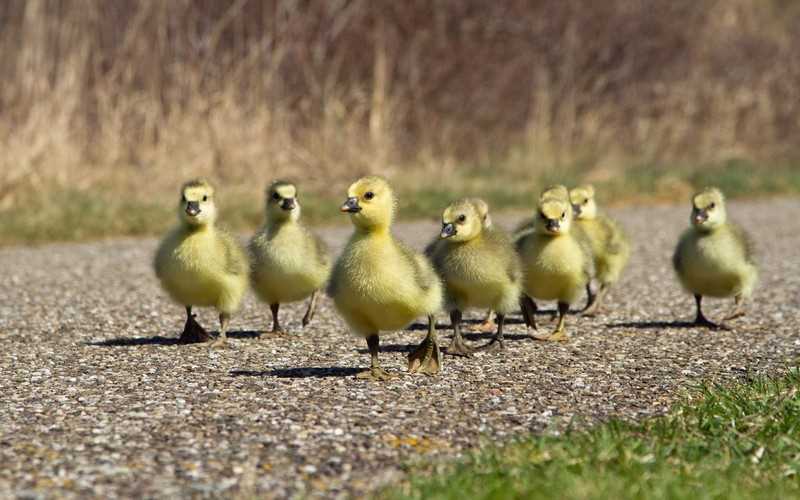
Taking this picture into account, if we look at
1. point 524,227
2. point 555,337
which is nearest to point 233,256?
point 555,337

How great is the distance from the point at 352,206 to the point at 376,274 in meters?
0.35

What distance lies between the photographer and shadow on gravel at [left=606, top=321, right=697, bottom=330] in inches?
322

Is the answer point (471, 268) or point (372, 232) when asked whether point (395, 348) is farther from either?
point (372, 232)

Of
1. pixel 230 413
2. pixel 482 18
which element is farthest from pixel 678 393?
pixel 482 18

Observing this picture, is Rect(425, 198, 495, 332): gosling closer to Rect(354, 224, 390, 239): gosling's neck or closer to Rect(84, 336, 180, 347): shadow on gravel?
Rect(354, 224, 390, 239): gosling's neck

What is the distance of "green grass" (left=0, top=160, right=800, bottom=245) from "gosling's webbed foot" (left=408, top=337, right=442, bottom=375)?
24.3 ft

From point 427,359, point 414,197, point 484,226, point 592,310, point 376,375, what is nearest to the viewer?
point 376,375

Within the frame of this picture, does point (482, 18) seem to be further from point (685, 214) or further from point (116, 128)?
point (116, 128)

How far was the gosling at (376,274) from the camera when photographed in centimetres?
596

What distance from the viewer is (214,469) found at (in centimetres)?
458

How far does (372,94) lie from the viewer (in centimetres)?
1762

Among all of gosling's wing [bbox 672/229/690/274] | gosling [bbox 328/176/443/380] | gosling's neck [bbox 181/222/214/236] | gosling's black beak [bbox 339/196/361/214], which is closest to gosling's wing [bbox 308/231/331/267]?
gosling's neck [bbox 181/222/214/236]

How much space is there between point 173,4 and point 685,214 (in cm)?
710

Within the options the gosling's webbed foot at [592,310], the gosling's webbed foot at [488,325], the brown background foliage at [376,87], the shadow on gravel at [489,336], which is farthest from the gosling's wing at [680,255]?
the brown background foliage at [376,87]
